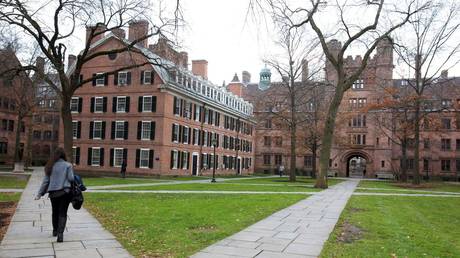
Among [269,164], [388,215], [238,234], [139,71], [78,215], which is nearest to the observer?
[238,234]

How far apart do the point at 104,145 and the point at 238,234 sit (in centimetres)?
3307

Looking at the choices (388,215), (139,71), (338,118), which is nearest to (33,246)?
(388,215)

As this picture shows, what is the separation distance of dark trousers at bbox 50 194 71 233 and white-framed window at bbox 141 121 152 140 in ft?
98.3

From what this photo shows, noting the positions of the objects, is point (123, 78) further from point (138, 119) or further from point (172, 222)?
point (172, 222)

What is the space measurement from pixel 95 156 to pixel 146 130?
5786 millimetres

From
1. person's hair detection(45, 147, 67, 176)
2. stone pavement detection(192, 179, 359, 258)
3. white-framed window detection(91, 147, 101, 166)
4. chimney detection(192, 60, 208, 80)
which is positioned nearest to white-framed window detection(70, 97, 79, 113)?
white-framed window detection(91, 147, 101, 166)

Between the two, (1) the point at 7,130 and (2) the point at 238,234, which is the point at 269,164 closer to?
(1) the point at 7,130

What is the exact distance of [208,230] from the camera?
28.6ft

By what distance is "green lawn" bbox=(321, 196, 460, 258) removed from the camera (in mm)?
7137

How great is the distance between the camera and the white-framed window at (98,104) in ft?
131

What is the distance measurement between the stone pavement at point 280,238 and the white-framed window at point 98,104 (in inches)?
1229

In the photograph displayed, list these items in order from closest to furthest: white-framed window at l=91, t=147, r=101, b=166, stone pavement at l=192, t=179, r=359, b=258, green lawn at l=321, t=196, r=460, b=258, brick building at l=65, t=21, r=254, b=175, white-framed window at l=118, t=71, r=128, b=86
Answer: stone pavement at l=192, t=179, r=359, b=258
green lawn at l=321, t=196, r=460, b=258
brick building at l=65, t=21, r=254, b=175
white-framed window at l=118, t=71, r=128, b=86
white-framed window at l=91, t=147, r=101, b=166

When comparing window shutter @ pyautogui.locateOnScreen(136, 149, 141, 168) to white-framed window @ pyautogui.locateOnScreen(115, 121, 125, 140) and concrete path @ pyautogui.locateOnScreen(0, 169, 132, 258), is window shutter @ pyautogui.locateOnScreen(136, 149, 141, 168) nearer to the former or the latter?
white-framed window @ pyautogui.locateOnScreen(115, 121, 125, 140)

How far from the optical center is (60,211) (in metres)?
7.57
